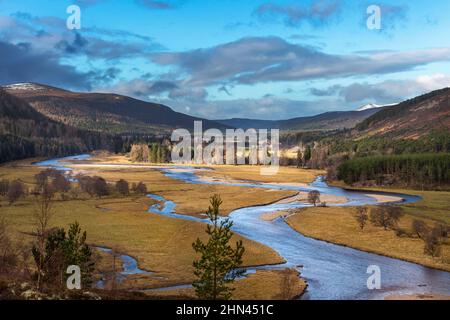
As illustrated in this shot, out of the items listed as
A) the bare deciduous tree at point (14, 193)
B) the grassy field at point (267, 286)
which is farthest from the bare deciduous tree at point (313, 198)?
the bare deciduous tree at point (14, 193)

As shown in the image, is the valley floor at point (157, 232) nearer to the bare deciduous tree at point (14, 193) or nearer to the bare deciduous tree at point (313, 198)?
the bare deciduous tree at point (14, 193)

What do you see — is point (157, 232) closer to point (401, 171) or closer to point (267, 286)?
point (267, 286)

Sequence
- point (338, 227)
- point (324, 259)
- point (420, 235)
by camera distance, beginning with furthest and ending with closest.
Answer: point (338, 227) → point (420, 235) → point (324, 259)

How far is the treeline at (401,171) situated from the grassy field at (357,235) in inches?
3105

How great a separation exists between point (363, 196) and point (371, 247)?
7512cm

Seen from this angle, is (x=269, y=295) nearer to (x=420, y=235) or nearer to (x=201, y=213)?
(x=420, y=235)

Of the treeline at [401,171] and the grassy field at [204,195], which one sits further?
the treeline at [401,171]

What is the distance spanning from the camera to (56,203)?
116 metres

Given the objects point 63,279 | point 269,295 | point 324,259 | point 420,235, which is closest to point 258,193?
point 420,235

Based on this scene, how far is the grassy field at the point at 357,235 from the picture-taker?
6706cm

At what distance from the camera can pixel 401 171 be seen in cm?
18450

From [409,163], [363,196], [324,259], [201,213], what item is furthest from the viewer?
[409,163]

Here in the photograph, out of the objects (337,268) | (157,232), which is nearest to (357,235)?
(337,268)
